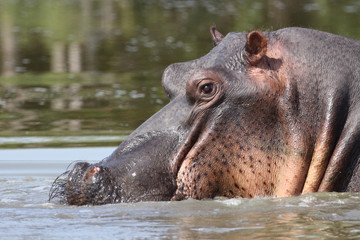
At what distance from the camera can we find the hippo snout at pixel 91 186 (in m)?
5.51

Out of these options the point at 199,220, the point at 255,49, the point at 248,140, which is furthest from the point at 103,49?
the point at 199,220

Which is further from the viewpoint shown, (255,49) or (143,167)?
(255,49)

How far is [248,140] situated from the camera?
18.5 feet

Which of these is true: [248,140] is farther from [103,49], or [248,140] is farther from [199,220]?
[103,49]

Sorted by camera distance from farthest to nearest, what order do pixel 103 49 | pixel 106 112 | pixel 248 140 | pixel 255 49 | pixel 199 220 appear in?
pixel 103 49 < pixel 106 112 < pixel 255 49 < pixel 248 140 < pixel 199 220

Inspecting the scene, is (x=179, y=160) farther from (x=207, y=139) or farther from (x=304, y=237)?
(x=304, y=237)

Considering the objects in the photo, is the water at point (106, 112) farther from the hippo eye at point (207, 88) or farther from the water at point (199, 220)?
the hippo eye at point (207, 88)

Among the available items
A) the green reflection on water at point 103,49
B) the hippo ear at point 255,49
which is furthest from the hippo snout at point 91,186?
the green reflection on water at point 103,49

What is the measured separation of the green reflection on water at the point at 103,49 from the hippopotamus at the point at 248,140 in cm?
69

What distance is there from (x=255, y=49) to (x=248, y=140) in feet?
2.08

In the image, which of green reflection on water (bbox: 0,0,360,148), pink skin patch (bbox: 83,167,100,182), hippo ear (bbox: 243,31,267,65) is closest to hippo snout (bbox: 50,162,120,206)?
pink skin patch (bbox: 83,167,100,182)

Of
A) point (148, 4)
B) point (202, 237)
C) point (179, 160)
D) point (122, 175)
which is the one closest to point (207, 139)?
point (179, 160)

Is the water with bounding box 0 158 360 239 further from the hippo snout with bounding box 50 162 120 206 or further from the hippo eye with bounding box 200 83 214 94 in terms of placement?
the hippo eye with bounding box 200 83 214 94

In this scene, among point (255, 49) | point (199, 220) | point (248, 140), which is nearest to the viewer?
point (199, 220)
